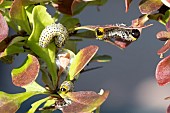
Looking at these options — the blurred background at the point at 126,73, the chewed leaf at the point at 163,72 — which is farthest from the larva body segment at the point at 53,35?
the blurred background at the point at 126,73

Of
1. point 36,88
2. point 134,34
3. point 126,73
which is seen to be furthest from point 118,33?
point 126,73

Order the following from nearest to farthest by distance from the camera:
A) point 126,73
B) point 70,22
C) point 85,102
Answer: point 85,102 < point 70,22 < point 126,73

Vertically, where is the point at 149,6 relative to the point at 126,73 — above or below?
above

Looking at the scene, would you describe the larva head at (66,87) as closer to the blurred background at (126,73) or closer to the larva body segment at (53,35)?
the larva body segment at (53,35)

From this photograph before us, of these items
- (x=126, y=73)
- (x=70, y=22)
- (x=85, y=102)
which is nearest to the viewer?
(x=85, y=102)

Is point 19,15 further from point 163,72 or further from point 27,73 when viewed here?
point 163,72

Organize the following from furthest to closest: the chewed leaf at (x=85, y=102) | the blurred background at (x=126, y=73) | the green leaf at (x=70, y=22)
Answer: the blurred background at (x=126, y=73), the green leaf at (x=70, y=22), the chewed leaf at (x=85, y=102)

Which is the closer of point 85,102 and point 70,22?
point 85,102

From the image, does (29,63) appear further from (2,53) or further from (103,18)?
(103,18)
